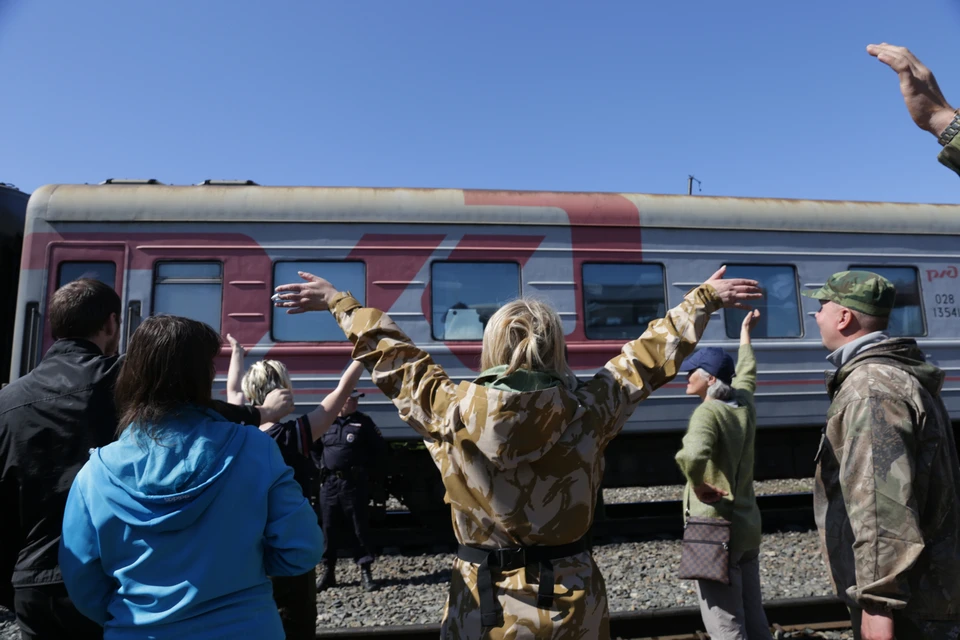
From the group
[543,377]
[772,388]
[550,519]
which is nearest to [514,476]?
[550,519]

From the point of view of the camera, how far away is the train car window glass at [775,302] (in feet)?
23.8

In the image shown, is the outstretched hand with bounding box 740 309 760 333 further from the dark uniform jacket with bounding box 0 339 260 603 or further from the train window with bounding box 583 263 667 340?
the train window with bounding box 583 263 667 340

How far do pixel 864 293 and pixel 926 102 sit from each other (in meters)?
0.67

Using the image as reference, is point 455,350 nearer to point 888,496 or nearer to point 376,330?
point 376,330

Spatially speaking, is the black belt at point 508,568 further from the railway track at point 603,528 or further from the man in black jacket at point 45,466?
the railway track at point 603,528

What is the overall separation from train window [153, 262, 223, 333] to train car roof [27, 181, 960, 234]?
1.60 feet

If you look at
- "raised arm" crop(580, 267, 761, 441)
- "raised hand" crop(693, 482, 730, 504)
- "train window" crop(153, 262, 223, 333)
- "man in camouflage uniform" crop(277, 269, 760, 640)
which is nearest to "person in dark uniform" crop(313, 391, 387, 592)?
"train window" crop(153, 262, 223, 333)

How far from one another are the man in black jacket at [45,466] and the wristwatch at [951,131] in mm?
2261

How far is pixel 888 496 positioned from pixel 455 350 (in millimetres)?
4891

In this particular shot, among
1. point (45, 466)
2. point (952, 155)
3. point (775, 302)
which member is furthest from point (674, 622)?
point (775, 302)

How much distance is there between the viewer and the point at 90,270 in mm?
6500

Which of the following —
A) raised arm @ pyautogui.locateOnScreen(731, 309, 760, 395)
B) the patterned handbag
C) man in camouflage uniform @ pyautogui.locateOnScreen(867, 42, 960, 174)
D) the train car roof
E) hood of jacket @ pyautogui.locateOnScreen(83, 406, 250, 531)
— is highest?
the train car roof

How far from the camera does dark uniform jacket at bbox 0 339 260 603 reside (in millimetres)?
2178

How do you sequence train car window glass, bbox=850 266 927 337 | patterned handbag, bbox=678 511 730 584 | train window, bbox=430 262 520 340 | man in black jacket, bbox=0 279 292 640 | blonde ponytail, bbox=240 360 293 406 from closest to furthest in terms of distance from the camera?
man in black jacket, bbox=0 279 292 640, patterned handbag, bbox=678 511 730 584, blonde ponytail, bbox=240 360 293 406, train window, bbox=430 262 520 340, train car window glass, bbox=850 266 927 337
